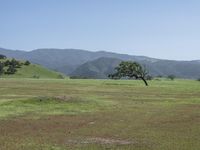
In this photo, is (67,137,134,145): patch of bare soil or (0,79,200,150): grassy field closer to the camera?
(0,79,200,150): grassy field

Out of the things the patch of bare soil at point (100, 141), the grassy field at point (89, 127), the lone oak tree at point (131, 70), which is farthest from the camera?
the lone oak tree at point (131, 70)

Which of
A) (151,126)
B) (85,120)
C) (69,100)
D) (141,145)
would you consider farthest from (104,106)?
(141,145)

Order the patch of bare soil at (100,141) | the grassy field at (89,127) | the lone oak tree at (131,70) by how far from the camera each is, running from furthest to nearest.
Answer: the lone oak tree at (131,70) → the patch of bare soil at (100,141) → the grassy field at (89,127)

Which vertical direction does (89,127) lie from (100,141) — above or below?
below

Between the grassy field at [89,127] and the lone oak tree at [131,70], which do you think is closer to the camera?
the grassy field at [89,127]

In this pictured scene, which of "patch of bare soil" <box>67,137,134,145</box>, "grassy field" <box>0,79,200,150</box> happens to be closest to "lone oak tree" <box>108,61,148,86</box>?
"grassy field" <box>0,79,200,150</box>

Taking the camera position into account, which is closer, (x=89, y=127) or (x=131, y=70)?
(x=89, y=127)

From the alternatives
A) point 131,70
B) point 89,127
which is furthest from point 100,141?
point 131,70

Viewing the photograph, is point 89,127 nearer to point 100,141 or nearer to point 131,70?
point 100,141

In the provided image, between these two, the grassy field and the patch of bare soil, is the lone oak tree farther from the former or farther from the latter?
the patch of bare soil

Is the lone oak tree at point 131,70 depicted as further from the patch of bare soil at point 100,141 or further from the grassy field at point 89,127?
the patch of bare soil at point 100,141

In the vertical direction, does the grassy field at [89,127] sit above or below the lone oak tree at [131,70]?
below

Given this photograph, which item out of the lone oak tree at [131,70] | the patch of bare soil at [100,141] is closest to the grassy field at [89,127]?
the patch of bare soil at [100,141]

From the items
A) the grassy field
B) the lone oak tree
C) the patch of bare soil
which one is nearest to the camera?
the grassy field
